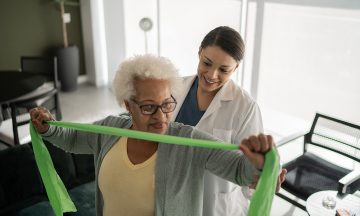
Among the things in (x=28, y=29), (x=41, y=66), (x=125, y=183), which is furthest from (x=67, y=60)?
(x=125, y=183)

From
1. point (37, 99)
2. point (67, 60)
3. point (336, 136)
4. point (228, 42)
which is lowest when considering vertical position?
point (336, 136)

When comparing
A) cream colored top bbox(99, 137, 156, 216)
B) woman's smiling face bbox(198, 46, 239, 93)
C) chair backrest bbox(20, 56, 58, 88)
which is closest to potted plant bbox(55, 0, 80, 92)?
chair backrest bbox(20, 56, 58, 88)

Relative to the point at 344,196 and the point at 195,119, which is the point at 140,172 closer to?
the point at 195,119

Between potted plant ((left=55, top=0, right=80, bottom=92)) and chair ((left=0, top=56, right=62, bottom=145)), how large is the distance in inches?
48.6

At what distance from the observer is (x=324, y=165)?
283 cm

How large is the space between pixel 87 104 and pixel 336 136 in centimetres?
354

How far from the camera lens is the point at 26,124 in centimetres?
358

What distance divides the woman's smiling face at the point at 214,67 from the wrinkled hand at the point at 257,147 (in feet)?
2.37

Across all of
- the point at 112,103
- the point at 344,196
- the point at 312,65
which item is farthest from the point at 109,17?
the point at 344,196

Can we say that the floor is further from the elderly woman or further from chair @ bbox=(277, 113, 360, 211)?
the elderly woman

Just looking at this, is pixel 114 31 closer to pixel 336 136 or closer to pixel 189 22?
pixel 189 22

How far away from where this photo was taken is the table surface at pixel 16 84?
3469mm

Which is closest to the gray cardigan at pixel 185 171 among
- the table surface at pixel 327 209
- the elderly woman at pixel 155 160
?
the elderly woman at pixel 155 160

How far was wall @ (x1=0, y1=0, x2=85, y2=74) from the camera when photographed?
523 centimetres
